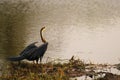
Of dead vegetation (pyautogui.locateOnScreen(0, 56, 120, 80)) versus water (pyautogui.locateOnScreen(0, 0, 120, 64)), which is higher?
water (pyautogui.locateOnScreen(0, 0, 120, 64))

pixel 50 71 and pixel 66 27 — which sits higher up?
pixel 66 27

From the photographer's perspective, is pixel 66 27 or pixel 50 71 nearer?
pixel 50 71

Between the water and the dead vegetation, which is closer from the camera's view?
the dead vegetation

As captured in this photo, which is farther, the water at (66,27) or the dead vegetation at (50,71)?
the water at (66,27)

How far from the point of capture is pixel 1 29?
19672 millimetres

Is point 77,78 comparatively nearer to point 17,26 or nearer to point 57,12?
point 17,26

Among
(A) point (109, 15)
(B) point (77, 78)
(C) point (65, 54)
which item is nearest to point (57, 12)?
(A) point (109, 15)

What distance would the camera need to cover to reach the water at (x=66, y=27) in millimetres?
15250

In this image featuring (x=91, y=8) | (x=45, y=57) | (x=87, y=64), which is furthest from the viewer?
(x=91, y=8)

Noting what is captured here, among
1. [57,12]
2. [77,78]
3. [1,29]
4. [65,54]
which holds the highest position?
[57,12]

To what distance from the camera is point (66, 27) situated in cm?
2097

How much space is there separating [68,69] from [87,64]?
3.48 feet

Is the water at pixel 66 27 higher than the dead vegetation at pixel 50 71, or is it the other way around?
the water at pixel 66 27

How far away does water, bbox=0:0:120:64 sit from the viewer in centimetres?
1525
